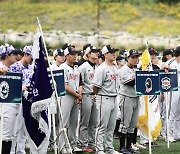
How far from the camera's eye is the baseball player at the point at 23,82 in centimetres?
1061

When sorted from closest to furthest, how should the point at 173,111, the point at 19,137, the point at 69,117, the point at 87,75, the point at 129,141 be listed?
the point at 19,137, the point at 69,117, the point at 129,141, the point at 87,75, the point at 173,111

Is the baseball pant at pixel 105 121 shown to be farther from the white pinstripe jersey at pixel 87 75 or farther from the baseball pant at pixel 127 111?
the white pinstripe jersey at pixel 87 75

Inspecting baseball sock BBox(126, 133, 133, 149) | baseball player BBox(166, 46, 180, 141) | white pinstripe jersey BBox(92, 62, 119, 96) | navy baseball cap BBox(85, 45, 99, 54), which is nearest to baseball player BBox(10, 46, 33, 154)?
white pinstripe jersey BBox(92, 62, 119, 96)

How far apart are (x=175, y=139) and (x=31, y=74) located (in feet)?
→ 17.9

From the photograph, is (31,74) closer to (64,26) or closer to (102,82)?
(102,82)

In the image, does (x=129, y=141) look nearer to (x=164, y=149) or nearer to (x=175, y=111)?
(x=164, y=149)

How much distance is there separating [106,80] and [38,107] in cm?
228

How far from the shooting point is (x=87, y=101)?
13023 mm

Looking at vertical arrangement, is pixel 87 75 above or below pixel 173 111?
above

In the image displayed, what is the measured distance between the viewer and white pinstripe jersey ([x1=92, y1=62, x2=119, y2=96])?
1179 cm

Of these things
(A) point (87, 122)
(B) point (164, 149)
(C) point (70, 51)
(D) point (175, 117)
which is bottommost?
(B) point (164, 149)

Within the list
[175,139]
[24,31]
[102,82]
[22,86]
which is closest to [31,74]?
[22,86]

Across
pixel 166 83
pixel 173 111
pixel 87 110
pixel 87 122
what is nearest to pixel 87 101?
pixel 87 110

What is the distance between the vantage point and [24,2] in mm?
61594
